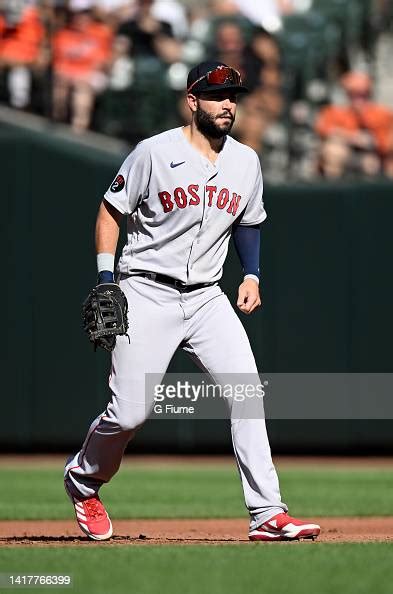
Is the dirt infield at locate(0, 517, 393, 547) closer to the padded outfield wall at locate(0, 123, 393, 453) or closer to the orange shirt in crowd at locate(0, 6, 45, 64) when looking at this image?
the padded outfield wall at locate(0, 123, 393, 453)

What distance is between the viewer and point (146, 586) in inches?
153

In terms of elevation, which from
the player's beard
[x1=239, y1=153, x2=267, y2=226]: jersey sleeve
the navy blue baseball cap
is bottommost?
[x1=239, y1=153, x2=267, y2=226]: jersey sleeve

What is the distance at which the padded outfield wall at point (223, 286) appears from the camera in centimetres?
1009

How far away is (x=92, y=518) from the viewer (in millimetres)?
5305

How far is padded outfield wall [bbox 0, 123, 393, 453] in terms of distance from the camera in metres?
10.1

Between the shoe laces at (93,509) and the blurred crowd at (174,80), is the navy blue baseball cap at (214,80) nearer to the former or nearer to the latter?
the shoe laces at (93,509)

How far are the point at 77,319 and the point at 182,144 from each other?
17.2 ft

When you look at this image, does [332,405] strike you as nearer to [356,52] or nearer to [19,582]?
[356,52]

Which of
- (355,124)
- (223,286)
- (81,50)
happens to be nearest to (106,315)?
(223,286)

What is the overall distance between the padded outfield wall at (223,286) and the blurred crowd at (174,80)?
42 cm

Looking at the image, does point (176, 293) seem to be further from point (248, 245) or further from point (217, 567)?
point (217, 567)

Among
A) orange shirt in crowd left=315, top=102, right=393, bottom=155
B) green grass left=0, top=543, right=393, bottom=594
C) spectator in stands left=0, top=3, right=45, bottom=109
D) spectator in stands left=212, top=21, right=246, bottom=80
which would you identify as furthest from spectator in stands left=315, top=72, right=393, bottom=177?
green grass left=0, top=543, right=393, bottom=594

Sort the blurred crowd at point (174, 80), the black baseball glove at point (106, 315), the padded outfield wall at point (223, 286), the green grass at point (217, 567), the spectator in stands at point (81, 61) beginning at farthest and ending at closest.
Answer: the spectator in stands at point (81, 61), the blurred crowd at point (174, 80), the padded outfield wall at point (223, 286), the black baseball glove at point (106, 315), the green grass at point (217, 567)

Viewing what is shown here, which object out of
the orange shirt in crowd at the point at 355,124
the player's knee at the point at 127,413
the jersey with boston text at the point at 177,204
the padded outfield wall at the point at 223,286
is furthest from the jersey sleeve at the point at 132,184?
the orange shirt in crowd at the point at 355,124
